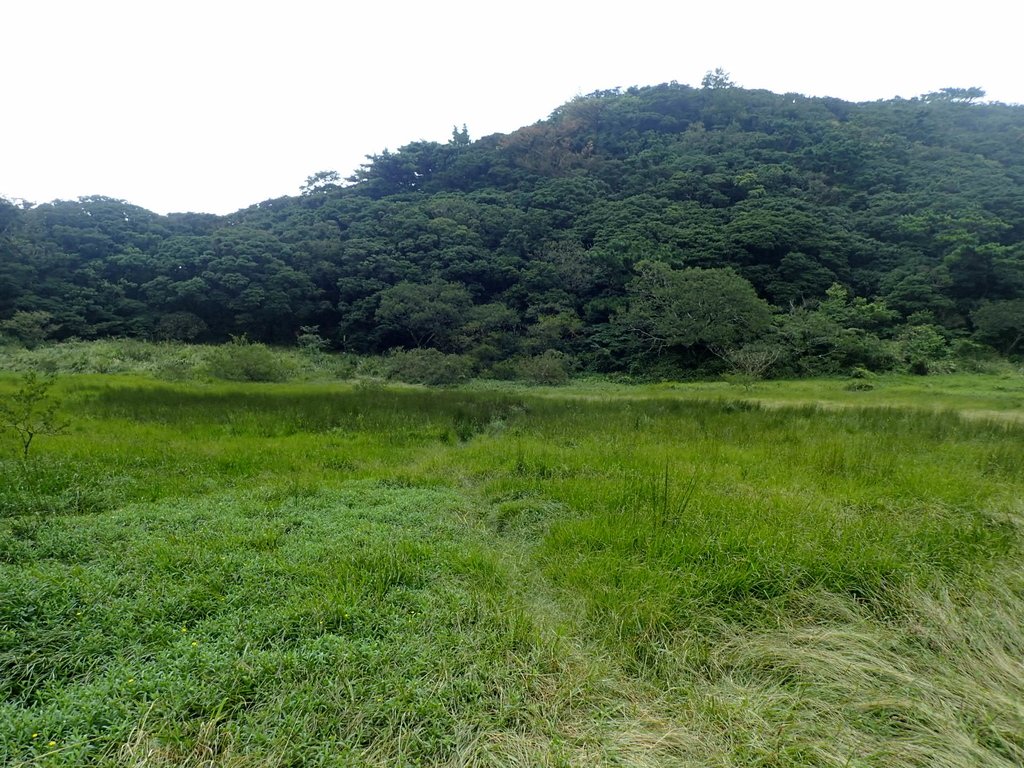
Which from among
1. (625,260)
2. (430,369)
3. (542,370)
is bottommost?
(542,370)

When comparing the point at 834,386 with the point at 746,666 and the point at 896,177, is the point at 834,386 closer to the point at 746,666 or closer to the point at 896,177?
the point at 746,666

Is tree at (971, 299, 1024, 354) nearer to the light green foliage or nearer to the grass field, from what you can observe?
the grass field

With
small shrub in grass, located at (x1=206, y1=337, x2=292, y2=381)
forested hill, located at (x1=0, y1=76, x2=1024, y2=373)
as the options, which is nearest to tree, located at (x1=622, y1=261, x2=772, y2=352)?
forested hill, located at (x1=0, y1=76, x2=1024, y2=373)

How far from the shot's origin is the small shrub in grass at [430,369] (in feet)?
78.6

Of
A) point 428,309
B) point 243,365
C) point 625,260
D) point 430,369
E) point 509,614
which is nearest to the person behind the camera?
point 509,614

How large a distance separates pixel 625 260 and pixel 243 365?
2347 centimetres

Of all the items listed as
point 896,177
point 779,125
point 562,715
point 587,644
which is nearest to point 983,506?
point 587,644

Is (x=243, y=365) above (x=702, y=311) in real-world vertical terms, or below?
above

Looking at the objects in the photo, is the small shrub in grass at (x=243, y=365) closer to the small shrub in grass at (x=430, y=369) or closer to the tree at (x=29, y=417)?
the small shrub in grass at (x=430, y=369)

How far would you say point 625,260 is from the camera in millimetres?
31625

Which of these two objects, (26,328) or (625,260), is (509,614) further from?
(26,328)

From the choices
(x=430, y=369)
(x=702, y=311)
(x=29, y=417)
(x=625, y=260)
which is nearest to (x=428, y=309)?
(x=430, y=369)

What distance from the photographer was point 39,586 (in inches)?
111

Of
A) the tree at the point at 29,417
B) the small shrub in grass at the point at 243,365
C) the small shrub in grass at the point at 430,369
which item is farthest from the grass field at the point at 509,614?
the small shrub in grass at the point at 430,369
